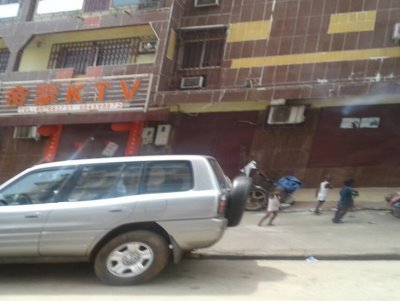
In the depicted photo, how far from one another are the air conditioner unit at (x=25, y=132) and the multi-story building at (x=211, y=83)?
4 cm

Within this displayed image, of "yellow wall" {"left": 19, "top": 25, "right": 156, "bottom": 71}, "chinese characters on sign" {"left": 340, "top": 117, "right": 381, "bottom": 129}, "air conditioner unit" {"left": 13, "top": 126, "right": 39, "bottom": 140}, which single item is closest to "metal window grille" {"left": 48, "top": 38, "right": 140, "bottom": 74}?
"yellow wall" {"left": 19, "top": 25, "right": 156, "bottom": 71}

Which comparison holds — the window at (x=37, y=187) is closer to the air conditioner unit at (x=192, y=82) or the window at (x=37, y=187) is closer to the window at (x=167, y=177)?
the window at (x=167, y=177)

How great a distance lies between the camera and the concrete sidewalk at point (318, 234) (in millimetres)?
6973

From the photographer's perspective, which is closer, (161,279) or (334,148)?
(161,279)

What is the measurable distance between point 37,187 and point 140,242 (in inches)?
59.8

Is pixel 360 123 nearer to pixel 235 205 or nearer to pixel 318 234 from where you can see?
pixel 318 234

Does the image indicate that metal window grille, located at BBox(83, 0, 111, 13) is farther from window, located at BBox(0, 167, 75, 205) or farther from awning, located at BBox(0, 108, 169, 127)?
window, located at BBox(0, 167, 75, 205)

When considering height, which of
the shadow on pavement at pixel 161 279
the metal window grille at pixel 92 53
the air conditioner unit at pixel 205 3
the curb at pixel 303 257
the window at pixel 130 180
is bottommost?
the shadow on pavement at pixel 161 279

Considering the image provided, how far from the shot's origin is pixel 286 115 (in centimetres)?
1231

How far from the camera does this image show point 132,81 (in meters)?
13.2

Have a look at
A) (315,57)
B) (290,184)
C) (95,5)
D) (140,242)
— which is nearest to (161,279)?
(140,242)

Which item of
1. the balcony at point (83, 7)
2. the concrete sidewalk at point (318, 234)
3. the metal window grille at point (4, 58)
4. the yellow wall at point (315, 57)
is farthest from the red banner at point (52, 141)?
the concrete sidewalk at point (318, 234)

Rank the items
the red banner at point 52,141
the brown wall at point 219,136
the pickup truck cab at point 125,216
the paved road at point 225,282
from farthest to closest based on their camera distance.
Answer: the red banner at point 52,141
the brown wall at point 219,136
the pickup truck cab at point 125,216
the paved road at point 225,282

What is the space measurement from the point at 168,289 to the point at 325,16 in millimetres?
9652
